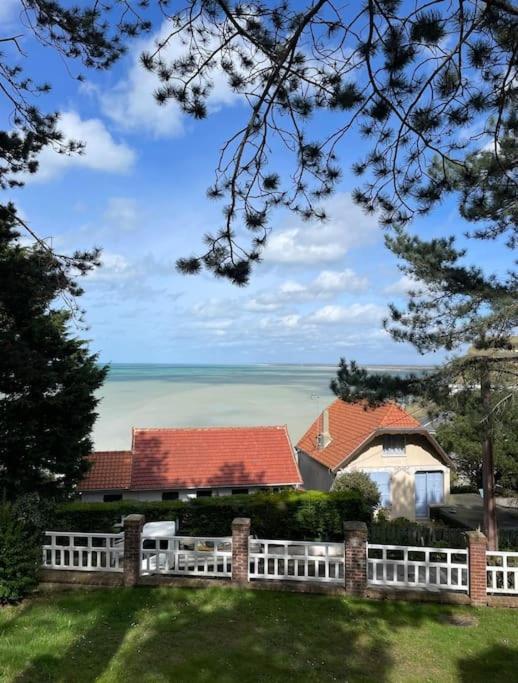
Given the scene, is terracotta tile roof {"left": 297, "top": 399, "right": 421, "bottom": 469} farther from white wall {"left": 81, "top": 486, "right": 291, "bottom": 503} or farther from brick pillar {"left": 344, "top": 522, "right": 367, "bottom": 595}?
brick pillar {"left": 344, "top": 522, "right": 367, "bottom": 595}

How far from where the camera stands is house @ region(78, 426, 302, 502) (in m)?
21.3

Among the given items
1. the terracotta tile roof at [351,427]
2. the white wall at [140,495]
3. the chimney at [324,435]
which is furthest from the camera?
the chimney at [324,435]

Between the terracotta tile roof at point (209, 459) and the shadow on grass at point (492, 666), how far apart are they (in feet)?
50.6

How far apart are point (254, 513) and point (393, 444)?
911 cm

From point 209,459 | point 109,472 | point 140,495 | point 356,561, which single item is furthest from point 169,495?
point 356,561

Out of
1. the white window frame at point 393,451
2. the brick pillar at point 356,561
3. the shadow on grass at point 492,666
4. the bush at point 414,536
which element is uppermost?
the white window frame at point 393,451

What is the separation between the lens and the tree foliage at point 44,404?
44.8 feet

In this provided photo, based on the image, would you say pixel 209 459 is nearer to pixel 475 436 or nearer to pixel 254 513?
pixel 254 513

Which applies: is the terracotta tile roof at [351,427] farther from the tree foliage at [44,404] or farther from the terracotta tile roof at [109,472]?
the tree foliage at [44,404]

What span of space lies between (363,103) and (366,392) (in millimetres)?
8089

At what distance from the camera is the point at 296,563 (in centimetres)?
913

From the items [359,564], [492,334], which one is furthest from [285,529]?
[492,334]

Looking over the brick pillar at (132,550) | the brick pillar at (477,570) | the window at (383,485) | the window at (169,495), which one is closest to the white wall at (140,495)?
the window at (169,495)

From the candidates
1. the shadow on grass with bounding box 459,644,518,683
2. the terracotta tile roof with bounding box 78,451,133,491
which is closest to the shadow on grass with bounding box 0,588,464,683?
the shadow on grass with bounding box 459,644,518,683
